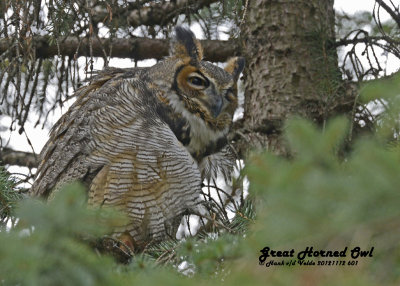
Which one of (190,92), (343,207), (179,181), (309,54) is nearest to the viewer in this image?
(343,207)

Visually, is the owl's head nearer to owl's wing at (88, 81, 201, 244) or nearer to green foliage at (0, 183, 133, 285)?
owl's wing at (88, 81, 201, 244)

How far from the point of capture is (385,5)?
8.45ft

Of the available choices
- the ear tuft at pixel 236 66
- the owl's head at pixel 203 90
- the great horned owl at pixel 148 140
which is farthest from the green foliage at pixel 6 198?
the ear tuft at pixel 236 66

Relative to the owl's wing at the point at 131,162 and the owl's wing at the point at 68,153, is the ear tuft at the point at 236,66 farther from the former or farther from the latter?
the owl's wing at the point at 68,153

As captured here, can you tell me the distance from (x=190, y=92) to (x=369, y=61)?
0.96 metres

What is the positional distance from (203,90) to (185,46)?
306mm

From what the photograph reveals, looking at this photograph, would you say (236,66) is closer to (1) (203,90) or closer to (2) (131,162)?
(1) (203,90)

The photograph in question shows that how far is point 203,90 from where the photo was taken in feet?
8.79

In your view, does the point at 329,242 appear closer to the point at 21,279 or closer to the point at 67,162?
the point at 21,279

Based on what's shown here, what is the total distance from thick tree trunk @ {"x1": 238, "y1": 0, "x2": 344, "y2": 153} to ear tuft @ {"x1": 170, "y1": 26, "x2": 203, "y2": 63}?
1.43 feet

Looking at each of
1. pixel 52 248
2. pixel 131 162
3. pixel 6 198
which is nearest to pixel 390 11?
pixel 131 162

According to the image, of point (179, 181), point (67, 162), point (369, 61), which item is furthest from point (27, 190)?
point (369, 61)

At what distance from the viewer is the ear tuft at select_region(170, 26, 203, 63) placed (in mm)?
2807

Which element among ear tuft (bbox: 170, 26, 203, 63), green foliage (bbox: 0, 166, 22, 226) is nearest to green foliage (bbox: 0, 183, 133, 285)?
green foliage (bbox: 0, 166, 22, 226)
